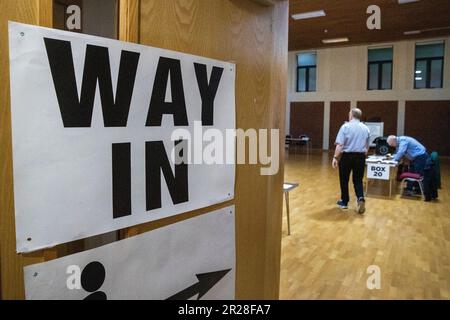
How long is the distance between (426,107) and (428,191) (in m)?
8.02

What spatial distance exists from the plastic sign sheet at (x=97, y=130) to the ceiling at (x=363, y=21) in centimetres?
806

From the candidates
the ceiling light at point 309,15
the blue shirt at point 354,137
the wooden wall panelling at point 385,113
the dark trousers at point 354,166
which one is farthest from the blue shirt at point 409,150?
→ the wooden wall panelling at point 385,113

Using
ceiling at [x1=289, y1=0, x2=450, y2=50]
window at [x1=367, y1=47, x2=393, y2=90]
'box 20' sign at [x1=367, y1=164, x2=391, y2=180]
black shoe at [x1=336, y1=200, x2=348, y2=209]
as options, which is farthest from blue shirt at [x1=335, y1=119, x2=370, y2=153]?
window at [x1=367, y1=47, x2=393, y2=90]

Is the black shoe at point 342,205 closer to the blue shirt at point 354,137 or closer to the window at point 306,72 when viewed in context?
the blue shirt at point 354,137

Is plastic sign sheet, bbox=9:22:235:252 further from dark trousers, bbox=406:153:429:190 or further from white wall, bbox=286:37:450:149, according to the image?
white wall, bbox=286:37:450:149

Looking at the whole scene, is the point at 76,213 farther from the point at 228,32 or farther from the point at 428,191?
the point at 428,191

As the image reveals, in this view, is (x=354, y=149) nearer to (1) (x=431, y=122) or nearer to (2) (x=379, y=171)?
(2) (x=379, y=171)

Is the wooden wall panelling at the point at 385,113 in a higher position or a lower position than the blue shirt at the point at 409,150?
higher

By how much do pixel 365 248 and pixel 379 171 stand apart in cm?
301

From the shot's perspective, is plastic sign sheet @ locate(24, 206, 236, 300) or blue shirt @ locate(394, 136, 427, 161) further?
blue shirt @ locate(394, 136, 427, 161)

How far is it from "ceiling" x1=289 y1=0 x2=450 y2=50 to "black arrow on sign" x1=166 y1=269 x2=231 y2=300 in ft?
26.8

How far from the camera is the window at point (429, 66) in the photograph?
12.2m

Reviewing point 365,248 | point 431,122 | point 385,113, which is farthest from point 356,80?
point 365,248

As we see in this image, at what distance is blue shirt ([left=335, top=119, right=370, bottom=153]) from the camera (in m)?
4.93
